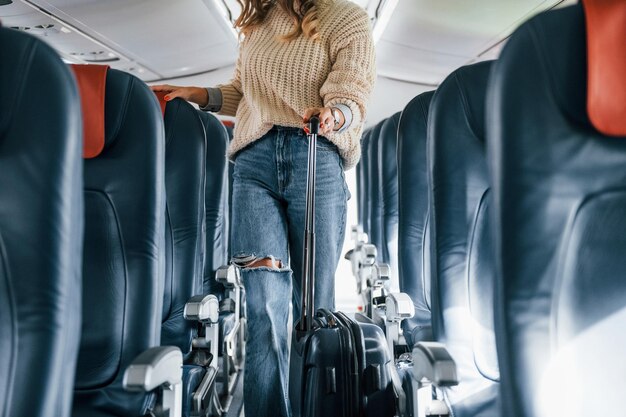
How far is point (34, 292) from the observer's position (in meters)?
0.94

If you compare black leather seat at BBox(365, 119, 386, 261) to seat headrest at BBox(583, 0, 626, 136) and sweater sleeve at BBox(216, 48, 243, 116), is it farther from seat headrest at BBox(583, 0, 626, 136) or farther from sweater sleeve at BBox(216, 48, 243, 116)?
seat headrest at BBox(583, 0, 626, 136)

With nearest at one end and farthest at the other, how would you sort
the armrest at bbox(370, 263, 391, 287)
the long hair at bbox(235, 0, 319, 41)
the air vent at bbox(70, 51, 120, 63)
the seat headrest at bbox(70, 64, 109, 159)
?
the seat headrest at bbox(70, 64, 109, 159) → the long hair at bbox(235, 0, 319, 41) → the armrest at bbox(370, 263, 391, 287) → the air vent at bbox(70, 51, 120, 63)

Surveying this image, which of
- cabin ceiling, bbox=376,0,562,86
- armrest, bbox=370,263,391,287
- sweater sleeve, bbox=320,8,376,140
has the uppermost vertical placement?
cabin ceiling, bbox=376,0,562,86

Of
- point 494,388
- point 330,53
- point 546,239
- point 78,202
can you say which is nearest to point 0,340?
point 78,202

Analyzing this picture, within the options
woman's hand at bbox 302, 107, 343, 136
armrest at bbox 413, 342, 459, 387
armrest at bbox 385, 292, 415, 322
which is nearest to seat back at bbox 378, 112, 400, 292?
armrest at bbox 385, 292, 415, 322

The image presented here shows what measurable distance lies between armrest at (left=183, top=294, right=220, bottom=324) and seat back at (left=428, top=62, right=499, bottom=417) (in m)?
0.85

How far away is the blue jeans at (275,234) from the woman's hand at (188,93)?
322 millimetres

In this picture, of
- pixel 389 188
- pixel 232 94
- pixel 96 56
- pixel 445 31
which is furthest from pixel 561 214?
pixel 96 56

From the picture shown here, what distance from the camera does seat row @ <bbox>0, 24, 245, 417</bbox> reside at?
944 millimetres

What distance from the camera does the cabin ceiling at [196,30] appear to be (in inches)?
190

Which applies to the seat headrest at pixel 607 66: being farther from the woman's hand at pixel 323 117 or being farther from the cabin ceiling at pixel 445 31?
the cabin ceiling at pixel 445 31

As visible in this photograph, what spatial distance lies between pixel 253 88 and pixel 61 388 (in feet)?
4.42

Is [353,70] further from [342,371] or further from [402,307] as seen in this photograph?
[342,371]

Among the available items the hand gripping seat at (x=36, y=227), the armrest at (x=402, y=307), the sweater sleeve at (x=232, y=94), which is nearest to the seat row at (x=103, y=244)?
the hand gripping seat at (x=36, y=227)
